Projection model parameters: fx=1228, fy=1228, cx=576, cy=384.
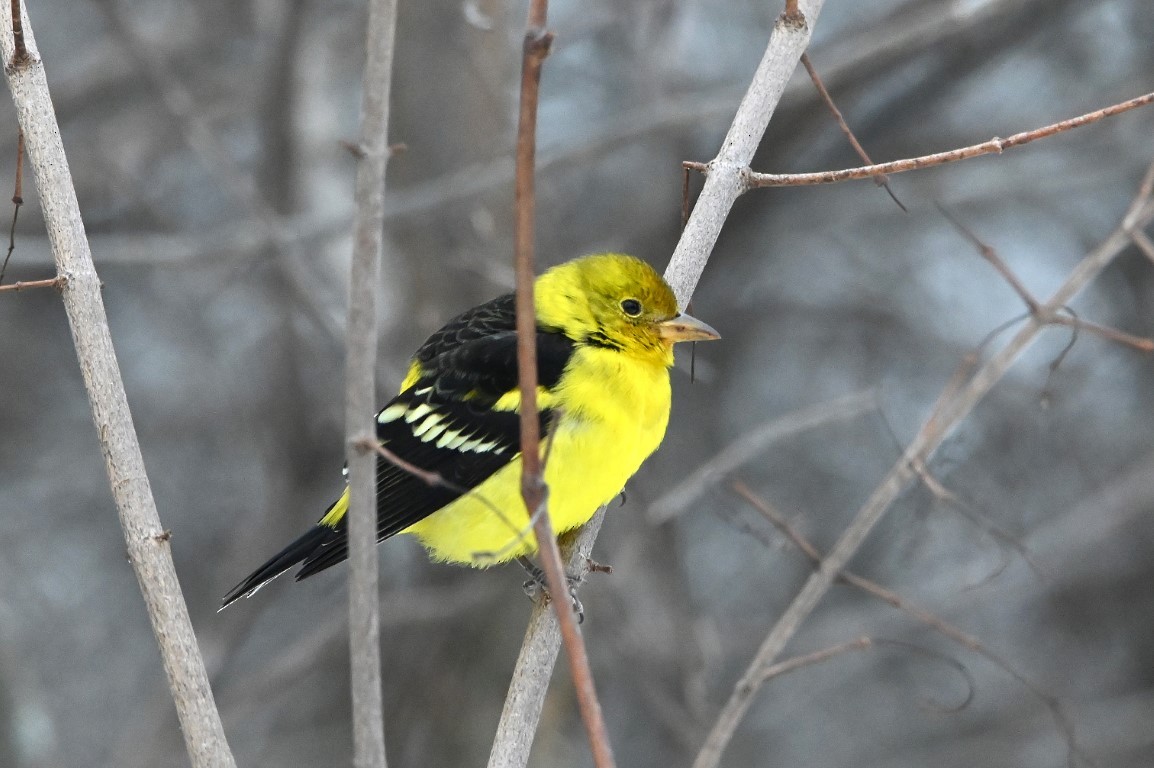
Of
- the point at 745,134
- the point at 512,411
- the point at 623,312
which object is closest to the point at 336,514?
the point at 512,411

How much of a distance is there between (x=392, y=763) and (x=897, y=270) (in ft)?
14.6

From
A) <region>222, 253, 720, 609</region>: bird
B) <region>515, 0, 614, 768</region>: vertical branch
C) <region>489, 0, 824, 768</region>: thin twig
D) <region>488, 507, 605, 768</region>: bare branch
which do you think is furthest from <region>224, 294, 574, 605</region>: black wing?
<region>515, 0, 614, 768</region>: vertical branch

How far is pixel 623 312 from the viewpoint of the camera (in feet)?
12.8

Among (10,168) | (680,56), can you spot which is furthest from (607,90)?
(10,168)

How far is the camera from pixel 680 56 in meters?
7.78

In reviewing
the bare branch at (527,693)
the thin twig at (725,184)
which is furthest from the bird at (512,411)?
the bare branch at (527,693)

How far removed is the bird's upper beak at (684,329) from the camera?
12.6ft

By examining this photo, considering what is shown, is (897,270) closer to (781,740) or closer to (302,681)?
(781,740)

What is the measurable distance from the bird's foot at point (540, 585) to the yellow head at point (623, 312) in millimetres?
747

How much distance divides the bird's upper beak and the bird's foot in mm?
822

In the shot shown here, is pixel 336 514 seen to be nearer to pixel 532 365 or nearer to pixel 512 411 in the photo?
pixel 512 411

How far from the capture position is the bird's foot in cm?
366

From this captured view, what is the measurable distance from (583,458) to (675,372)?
3522 millimetres

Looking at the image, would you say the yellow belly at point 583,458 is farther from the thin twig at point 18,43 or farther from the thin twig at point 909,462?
the thin twig at point 18,43
